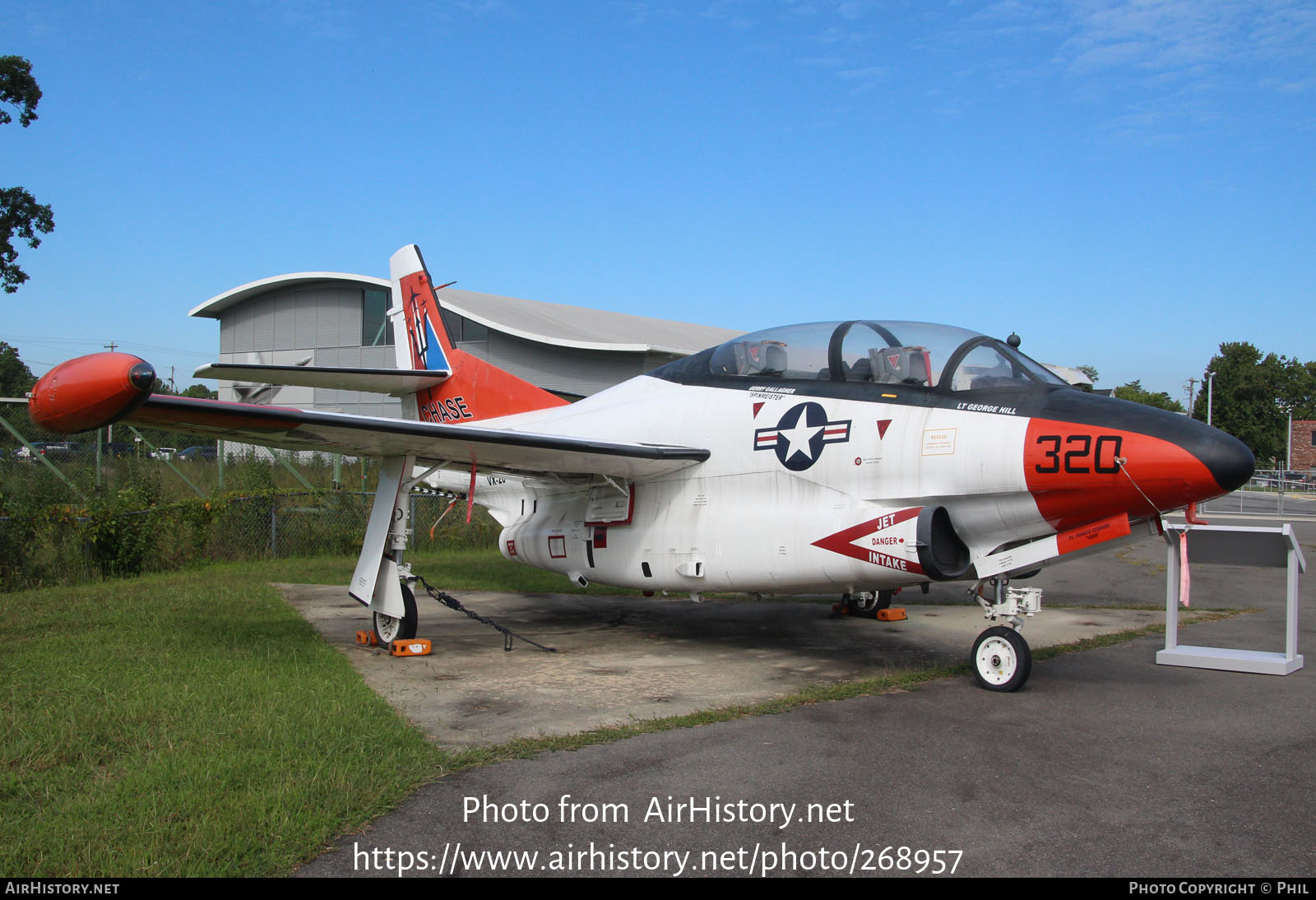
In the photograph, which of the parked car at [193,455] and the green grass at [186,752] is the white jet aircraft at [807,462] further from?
the parked car at [193,455]

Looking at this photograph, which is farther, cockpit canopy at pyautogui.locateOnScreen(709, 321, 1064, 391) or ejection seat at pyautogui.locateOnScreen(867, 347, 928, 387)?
ejection seat at pyautogui.locateOnScreen(867, 347, 928, 387)

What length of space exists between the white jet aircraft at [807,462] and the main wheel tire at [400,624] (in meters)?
0.02

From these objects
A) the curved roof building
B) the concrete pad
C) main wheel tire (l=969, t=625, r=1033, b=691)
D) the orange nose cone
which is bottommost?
the concrete pad

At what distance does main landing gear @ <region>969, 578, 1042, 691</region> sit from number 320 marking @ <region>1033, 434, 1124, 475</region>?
104 centimetres

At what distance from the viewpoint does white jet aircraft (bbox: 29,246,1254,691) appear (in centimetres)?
627

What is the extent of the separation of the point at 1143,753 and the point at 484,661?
17.9ft

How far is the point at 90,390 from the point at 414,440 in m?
3.07

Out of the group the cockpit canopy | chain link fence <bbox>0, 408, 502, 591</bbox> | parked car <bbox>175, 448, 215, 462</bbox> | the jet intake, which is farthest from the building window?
the jet intake

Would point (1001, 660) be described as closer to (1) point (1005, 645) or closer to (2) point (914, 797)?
(1) point (1005, 645)

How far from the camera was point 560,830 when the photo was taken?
4137 millimetres

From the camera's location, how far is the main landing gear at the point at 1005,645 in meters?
6.85

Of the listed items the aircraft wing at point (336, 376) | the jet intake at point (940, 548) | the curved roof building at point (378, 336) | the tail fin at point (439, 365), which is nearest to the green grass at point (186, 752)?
the aircraft wing at point (336, 376)

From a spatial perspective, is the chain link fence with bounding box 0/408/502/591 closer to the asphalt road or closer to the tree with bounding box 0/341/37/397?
the asphalt road
